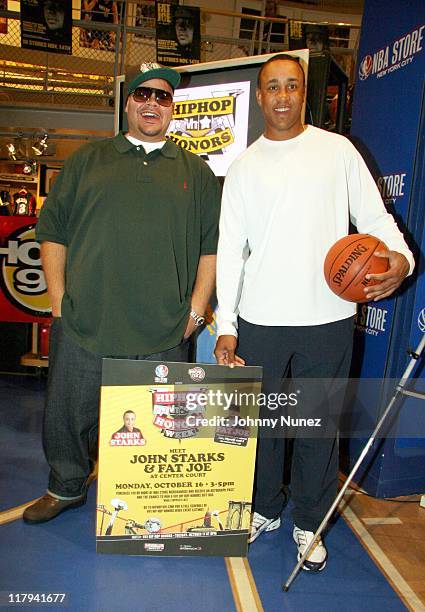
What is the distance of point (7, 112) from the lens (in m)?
6.45

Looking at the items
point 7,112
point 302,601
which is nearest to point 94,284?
point 302,601

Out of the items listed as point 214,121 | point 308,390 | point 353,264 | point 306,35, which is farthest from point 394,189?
point 306,35

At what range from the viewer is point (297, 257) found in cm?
204

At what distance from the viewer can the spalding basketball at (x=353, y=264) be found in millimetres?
1891

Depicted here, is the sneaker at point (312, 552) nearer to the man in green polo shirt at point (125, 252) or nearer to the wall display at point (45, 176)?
the man in green polo shirt at point (125, 252)

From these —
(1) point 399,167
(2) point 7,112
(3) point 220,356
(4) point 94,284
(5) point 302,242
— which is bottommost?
(3) point 220,356

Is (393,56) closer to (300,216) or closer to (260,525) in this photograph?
(300,216)

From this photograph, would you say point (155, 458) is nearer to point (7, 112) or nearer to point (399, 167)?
point (399, 167)

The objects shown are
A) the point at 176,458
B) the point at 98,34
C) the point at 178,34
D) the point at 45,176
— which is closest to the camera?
the point at 176,458

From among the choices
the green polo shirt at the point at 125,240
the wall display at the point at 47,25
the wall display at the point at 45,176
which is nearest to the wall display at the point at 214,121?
the green polo shirt at the point at 125,240

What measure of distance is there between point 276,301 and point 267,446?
0.68 meters

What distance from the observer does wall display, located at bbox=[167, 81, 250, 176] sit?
291 cm

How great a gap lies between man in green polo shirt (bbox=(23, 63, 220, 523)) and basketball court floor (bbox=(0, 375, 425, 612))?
0.70ft

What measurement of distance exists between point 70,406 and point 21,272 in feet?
8.76
